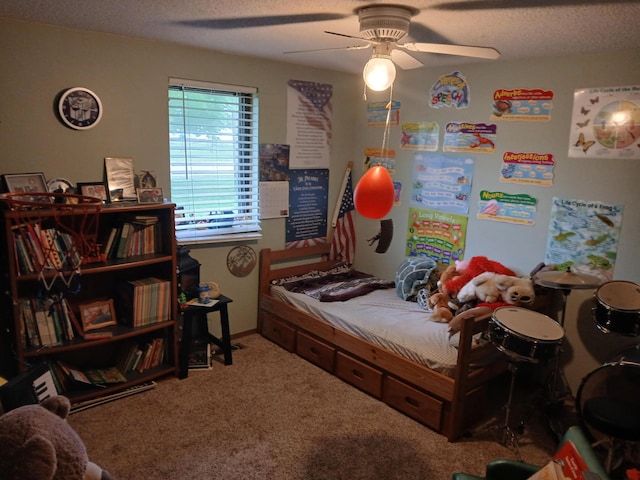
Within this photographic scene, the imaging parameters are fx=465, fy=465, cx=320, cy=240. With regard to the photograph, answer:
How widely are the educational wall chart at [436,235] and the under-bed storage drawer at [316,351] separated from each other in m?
1.14

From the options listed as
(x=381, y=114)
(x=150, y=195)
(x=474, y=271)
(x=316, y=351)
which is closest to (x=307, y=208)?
(x=381, y=114)

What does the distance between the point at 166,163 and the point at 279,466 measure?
2.07 m

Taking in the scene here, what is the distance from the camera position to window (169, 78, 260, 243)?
10.8ft

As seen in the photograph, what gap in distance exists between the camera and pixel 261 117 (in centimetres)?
361

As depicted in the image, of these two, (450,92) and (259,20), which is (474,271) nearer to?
(450,92)

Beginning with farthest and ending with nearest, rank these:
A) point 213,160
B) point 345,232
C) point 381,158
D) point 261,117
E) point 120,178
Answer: point 345,232 → point 381,158 → point 261,117 → point 213,160 → point 120,178

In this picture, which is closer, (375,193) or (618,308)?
(375,193)

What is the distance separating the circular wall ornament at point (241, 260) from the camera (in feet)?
12.0

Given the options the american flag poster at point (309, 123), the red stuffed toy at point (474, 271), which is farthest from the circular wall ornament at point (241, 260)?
the red stuffed toy at point (474, 271)

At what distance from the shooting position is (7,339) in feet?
8.71

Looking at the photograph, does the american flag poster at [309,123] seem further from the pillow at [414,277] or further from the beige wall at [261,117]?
the pillow at [414,277]

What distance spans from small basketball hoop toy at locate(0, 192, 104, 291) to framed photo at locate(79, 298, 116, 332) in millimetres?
230

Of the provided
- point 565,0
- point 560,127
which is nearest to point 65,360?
point 565,0

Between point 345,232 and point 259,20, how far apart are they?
2282mm
